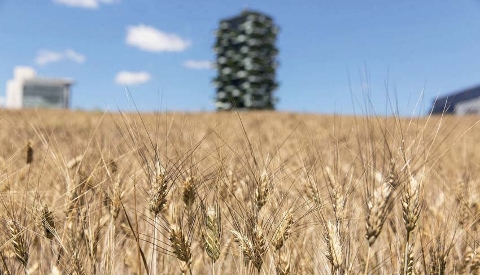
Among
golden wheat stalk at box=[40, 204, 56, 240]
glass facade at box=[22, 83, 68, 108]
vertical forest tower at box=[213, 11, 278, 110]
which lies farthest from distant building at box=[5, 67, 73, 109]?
golden wheat stalk at box=[40, 204, 56, 240]

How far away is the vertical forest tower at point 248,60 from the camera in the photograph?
43031mm

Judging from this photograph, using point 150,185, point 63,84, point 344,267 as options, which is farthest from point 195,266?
point 63,84

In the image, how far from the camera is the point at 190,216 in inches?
50.5

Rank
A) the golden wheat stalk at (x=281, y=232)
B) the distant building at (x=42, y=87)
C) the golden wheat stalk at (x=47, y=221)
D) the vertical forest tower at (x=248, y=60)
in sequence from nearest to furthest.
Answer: the golden wheat stalk at (x=281, y=232)
the golden wheat stalk at (x=47, y=221)
the vertical forest tower at (x=248, y=60)
the distant building at (x=42, y=87)

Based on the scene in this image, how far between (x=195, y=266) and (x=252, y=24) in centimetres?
4437

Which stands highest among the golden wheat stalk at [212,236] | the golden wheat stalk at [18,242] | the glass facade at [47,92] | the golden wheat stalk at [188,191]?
the glass facade at [47,92]

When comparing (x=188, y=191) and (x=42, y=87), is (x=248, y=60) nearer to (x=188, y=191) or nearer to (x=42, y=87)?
(x=188, y=191)

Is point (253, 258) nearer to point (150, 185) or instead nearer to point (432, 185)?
point (150, 185)

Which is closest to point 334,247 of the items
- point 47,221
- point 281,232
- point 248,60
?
point 281,232

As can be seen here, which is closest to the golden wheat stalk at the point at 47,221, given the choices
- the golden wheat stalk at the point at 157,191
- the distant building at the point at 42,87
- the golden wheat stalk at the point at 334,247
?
the golden wheat stalk at the point at 157,191

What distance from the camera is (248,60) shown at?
143 feet

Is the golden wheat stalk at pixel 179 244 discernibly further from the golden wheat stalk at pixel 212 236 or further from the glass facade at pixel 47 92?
the glass facade at pixel 47 92

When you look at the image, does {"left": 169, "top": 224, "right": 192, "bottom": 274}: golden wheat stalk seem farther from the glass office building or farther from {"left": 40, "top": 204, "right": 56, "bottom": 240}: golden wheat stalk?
the glass office building

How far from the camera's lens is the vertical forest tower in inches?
1694
